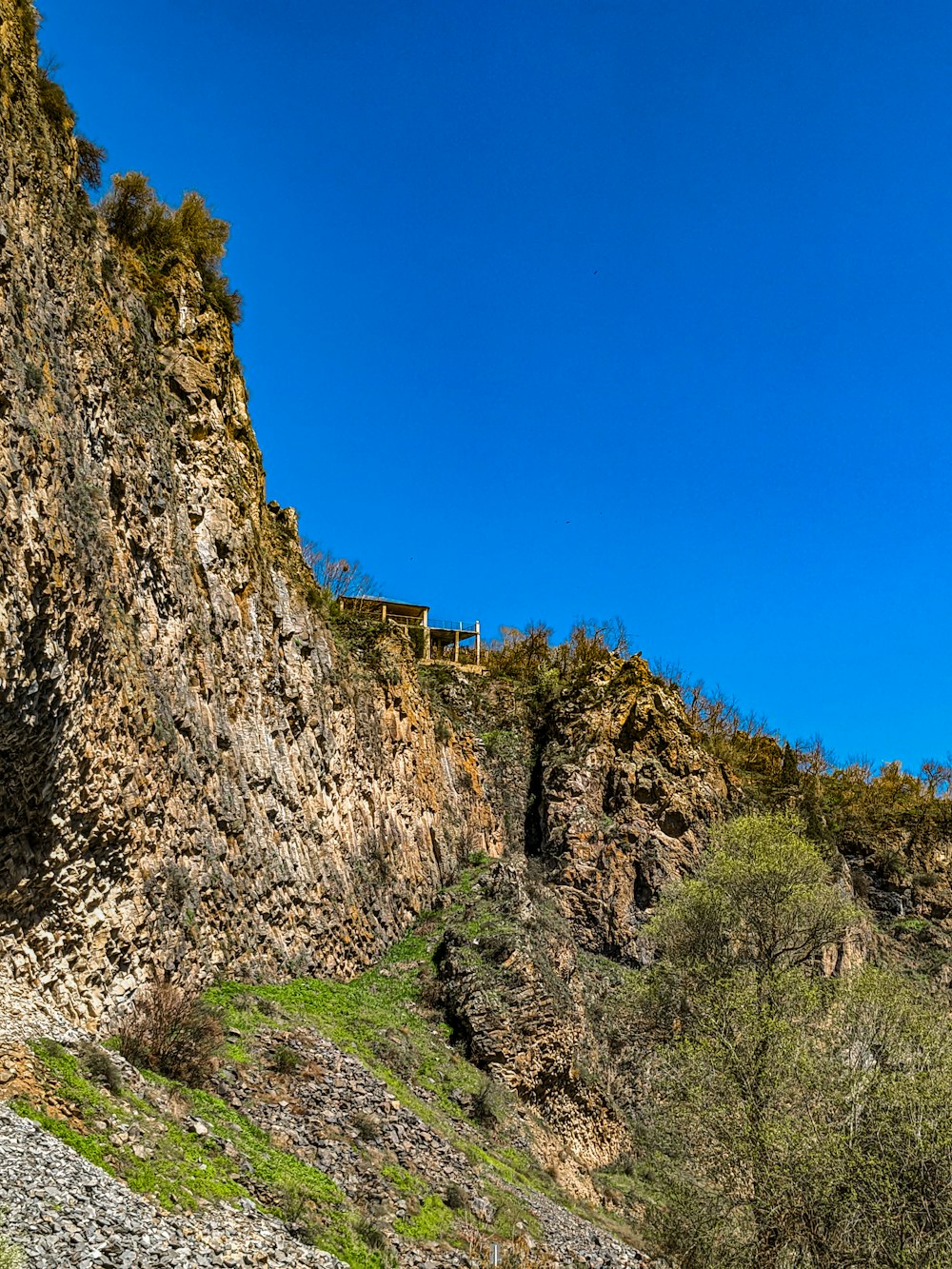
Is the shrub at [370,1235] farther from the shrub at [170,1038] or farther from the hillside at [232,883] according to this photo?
the shrub at [170,1038]

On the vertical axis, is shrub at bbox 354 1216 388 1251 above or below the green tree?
below

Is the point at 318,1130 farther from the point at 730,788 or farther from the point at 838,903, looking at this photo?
the point at 730,788

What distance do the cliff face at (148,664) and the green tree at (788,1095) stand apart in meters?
9.93

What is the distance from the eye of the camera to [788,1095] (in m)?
19.7

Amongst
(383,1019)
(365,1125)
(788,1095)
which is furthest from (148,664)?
(788,1095)

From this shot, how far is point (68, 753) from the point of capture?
15852 mm

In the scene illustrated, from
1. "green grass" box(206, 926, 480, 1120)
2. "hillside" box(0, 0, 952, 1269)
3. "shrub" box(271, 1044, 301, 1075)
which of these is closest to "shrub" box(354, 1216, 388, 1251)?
"hillside" box(0, 0, 952, 1269)

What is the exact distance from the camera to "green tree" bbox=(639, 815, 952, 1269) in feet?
51.2

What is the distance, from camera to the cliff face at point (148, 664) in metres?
15.1

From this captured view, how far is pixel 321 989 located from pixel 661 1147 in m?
12.6

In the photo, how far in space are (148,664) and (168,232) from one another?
42.2ft

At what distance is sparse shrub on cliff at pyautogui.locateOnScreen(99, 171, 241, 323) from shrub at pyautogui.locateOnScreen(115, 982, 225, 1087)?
18.0m

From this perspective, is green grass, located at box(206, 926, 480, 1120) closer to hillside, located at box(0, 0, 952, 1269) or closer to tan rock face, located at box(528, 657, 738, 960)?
hillside, located at box(0, 0, 952, 1269)

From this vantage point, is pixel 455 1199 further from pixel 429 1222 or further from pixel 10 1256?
pixel 10 1256
